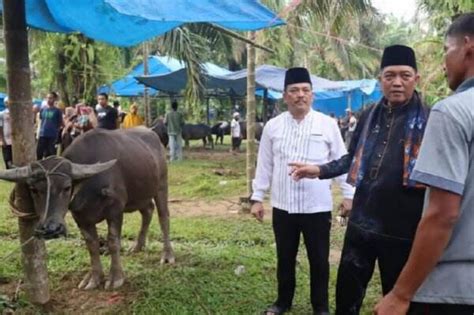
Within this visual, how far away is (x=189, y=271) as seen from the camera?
5.14 m

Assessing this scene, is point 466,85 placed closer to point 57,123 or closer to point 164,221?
point 164,221

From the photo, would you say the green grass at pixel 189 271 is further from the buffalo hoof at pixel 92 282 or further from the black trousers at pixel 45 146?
the black trousers at pixel 45 146

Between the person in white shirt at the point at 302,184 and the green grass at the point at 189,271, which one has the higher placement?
the person in white shirt at the point at 302,184

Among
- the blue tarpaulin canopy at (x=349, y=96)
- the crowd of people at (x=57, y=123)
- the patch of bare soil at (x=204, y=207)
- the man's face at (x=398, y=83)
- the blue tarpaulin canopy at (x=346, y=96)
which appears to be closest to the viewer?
the man's face at (x=398, y=83)

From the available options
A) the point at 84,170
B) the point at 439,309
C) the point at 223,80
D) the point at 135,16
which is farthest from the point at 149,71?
the point at 439,309

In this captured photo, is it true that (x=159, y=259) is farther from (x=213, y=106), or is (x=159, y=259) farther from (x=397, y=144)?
(x=213, y=106)

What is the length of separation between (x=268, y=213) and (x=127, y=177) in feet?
11.7

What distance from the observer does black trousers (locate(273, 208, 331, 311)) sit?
398 centimetres

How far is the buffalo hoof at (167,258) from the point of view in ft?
18.4

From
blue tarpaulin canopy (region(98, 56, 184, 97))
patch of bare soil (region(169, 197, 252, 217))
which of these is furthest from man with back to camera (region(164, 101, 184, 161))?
patch of bare soil (region(169, 197, 252, 217))

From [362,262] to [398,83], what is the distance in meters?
0.98

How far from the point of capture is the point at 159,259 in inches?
225

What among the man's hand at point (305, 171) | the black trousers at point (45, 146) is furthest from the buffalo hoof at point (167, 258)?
the black trousers at point (45, 146)

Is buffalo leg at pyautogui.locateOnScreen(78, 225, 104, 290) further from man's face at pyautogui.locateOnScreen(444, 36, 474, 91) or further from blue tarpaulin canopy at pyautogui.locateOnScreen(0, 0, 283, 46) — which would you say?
man's face at pyautogui.locateOnScreen(444, 36, 474, 91)
